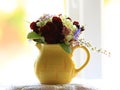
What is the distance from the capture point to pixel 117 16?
1.60 meters

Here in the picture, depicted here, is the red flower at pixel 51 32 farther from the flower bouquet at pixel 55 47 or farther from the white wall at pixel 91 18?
the white wall at pixel 91 18

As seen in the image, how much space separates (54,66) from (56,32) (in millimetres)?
124

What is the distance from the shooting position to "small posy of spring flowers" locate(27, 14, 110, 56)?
102cm

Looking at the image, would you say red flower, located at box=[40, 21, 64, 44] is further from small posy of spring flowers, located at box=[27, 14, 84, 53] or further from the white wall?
the white wall

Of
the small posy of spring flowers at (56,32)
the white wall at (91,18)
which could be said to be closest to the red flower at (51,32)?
the small posy of spring flowers at (56,32)

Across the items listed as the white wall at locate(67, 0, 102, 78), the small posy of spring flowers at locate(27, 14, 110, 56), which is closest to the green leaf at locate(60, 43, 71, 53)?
the small posy of spring flowers at locate(27, 14, 110, 56)

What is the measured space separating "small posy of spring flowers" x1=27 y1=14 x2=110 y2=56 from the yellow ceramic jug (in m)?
0.03

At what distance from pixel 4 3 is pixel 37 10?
7.2 inches

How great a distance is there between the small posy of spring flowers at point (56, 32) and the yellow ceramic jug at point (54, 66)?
0.08 feet

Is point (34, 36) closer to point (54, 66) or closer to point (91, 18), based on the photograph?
point (54, 66)

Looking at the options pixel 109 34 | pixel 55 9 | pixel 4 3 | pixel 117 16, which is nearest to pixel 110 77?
pixel 109 34

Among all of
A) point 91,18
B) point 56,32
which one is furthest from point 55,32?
point 91,18

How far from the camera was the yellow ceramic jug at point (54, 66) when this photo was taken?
1.04 m

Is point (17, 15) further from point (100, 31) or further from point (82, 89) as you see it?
point (82, 89)
